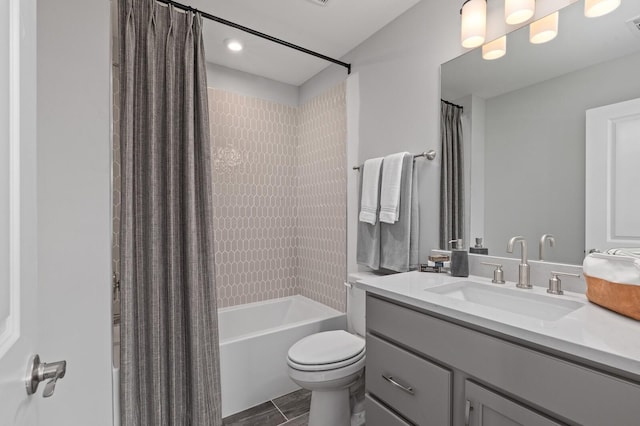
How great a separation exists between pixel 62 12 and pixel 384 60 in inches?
67.5

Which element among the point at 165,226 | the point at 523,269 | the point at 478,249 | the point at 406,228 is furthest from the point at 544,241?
the point at 165,226

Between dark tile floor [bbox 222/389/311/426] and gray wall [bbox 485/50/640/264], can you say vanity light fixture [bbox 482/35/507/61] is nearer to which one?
gray wall [bbox 485/50/640/264]

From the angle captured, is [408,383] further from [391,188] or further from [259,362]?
[259,362]

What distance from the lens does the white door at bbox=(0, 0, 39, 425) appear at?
442 mm

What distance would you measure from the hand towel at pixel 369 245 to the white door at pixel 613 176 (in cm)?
101

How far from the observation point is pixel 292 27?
2074 mm

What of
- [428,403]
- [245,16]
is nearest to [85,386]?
[428,403]

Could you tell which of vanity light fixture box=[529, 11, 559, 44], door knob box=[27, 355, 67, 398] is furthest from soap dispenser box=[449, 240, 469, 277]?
door knob box=[27, 355, 67, 398]

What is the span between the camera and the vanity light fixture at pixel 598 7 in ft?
3.73

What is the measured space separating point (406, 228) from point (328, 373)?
2.87 ft

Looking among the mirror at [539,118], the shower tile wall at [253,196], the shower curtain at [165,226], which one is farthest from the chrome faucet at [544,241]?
the shower tile wall at [253,196]

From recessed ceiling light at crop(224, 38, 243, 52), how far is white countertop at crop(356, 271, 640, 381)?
2079 millimetres

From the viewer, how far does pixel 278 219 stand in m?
2.95

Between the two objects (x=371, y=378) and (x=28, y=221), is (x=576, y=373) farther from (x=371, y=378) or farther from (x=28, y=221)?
(x=28, y=221)
